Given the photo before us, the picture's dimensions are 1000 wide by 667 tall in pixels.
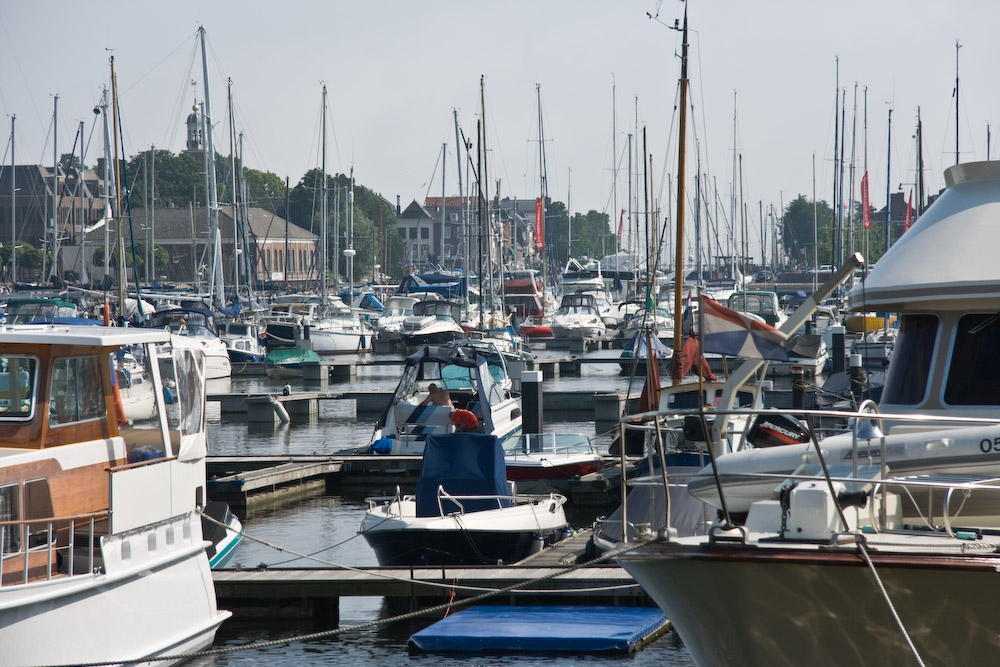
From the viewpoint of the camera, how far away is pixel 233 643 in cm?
1361

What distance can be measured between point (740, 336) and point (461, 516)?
264 inches

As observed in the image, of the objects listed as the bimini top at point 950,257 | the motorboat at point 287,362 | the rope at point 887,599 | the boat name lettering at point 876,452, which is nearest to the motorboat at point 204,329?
the motorboat at point 287,362

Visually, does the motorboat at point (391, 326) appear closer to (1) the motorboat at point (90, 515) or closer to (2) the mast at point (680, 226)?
(2) the mast at point (680, 226)

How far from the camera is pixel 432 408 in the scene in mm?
23141

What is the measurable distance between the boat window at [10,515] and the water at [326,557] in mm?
2687

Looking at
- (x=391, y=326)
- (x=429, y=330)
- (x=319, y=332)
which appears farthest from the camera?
(x=391, y=326)

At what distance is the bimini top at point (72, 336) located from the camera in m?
11.1

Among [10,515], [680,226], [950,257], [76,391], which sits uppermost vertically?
[680,226]

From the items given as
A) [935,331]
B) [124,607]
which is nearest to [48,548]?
[124,607]

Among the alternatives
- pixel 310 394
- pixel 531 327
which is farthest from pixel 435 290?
pixel 310 394

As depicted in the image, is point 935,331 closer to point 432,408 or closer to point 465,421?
point 465,421

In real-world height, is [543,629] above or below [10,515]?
below

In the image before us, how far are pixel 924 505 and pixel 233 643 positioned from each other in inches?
328

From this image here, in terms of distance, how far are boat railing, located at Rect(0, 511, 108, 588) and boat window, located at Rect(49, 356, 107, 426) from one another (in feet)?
3.37
